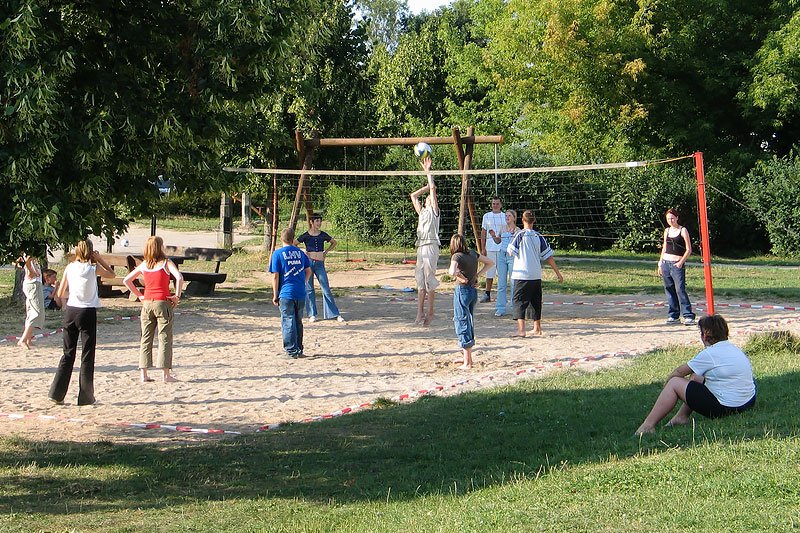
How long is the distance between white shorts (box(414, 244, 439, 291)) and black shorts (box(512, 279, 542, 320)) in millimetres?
1491

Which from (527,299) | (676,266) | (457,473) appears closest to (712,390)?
(457,473)

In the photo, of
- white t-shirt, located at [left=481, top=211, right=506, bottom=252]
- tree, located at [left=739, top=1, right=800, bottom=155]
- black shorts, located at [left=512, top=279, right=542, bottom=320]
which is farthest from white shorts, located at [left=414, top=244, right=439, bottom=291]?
tree, located at [left=739, top=1, right=800, bottom=155]

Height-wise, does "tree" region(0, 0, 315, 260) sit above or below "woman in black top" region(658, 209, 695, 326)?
above

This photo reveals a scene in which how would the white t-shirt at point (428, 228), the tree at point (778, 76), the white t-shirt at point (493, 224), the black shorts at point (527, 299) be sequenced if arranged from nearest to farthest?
the black shorts at point (527, 299)
the white t-shirt at point (428, 228)
the white t-shirt at point (493, 224)
the tree at point (778, 76)

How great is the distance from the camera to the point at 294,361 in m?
11.6

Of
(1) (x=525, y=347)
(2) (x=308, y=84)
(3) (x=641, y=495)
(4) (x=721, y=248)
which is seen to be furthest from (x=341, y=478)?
(4) (x=721, y=248)

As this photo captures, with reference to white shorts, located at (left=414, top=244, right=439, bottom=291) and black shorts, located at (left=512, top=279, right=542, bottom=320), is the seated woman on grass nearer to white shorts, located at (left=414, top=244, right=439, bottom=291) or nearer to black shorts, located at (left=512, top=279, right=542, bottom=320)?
black shorts, located at (left=512, top=279, right=542, bottom=320)

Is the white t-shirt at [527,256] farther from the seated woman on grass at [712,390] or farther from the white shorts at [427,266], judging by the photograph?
the seated woman on grass at [712,390]

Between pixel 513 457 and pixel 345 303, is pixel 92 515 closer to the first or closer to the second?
pixel 513 457

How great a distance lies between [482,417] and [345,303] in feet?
27.5

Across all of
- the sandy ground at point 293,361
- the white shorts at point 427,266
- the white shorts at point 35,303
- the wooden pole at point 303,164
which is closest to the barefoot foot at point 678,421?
the sandy ground at point 293,361

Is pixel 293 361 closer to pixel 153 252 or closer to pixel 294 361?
pixel 294 361

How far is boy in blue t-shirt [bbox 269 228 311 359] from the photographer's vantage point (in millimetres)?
11695

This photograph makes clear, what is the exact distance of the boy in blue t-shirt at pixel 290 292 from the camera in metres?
11.7
